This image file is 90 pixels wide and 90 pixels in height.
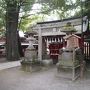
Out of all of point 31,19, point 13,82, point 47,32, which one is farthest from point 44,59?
point 31,19

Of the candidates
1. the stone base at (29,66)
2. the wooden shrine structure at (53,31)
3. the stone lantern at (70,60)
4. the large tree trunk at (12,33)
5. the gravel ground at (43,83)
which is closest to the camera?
the gravel ground at (43,83)

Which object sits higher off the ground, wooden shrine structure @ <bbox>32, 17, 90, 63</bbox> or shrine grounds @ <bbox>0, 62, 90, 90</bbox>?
wooden shrine structure @ <bbox>32, 17, 90, 63</bbox>

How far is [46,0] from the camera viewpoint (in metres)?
14.5

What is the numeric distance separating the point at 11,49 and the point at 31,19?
303 inches

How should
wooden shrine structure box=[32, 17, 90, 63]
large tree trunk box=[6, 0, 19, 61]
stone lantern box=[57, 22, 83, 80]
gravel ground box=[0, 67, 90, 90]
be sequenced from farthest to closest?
1. large tree trunk box=[6, 0, 19, 61]
2. wooden shrine structure box=[32, 17, 90, 63]
3. stone lantern box=[57, 22, 83, 80]
4. gravel ground box=[0, 67, 90, 90]

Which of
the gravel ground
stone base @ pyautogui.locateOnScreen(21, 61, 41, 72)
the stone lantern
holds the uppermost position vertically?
the stone lantern

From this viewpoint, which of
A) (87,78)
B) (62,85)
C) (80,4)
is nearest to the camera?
(62,85)

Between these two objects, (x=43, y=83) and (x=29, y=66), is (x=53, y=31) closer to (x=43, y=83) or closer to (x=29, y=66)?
(x=29, y=66)

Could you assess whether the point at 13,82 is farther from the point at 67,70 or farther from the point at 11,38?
the point at 11,38

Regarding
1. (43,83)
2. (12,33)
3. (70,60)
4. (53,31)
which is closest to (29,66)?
(43,83)

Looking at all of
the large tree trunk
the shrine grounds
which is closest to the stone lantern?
the shrine grounds

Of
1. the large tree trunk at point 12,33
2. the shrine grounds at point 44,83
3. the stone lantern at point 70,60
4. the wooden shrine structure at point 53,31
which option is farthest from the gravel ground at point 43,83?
the large tree trunk at point 12,33

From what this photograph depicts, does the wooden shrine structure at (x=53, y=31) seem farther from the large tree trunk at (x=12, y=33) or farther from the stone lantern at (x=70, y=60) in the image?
the large tree trunk at (x=12, y=33)

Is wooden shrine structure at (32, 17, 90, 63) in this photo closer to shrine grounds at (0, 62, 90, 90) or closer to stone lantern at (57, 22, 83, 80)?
stone lantern at (57, 22, 83, 80)
